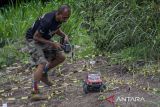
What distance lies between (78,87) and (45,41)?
37.2 inches

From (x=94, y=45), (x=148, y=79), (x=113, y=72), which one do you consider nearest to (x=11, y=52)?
(x=94, y=45)

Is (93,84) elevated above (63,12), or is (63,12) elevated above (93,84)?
(63,12)

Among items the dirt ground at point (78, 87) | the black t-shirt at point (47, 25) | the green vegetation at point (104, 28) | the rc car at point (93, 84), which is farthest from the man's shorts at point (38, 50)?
the green vegetation at point (104, 28)

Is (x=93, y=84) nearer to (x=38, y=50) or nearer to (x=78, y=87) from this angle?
(x=78, y=87)

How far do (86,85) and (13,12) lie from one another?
5580 millimetres

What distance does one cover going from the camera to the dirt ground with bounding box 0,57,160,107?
6424mm

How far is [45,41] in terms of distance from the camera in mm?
6895

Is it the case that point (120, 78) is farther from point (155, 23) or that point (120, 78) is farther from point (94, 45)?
point (94, 45)

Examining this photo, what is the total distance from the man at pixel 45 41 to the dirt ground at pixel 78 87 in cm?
34

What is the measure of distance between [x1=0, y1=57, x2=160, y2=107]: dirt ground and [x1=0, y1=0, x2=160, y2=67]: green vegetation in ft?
1.42

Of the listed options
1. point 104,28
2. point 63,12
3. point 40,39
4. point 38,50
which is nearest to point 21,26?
point 104,28

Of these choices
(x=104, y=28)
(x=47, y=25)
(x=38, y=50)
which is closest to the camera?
(x=47, y=25)

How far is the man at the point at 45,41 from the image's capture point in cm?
683

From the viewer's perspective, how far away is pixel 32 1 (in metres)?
12.5
